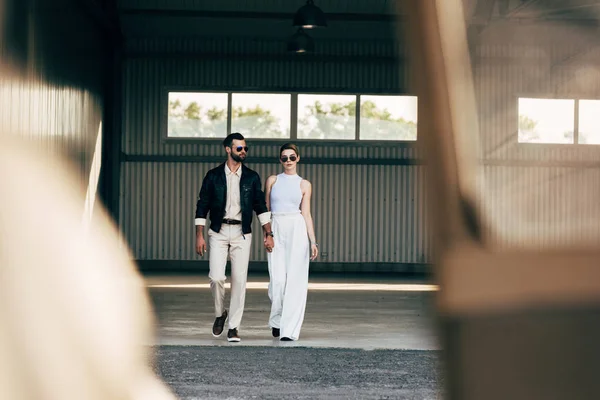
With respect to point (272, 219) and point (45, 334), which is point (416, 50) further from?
point (45, 334)

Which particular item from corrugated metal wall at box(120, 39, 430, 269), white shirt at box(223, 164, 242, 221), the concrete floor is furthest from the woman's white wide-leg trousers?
corrugated metal wall at box(120, 39, 430, 269)

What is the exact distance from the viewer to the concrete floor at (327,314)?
1009 centimetres

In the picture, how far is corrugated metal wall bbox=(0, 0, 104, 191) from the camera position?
38.2 feet

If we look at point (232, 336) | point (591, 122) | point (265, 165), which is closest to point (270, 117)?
point (265, 165)

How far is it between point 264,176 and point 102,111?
375 cm

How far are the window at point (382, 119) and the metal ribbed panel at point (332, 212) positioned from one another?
2.13 feet

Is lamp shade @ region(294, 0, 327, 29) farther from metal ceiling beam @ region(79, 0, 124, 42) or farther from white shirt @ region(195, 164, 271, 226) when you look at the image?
white shirt @ region(195, 164, 271, 226)

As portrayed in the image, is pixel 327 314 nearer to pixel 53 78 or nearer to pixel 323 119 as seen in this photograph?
pixel 53 78

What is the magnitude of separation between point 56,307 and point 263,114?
9966 mm

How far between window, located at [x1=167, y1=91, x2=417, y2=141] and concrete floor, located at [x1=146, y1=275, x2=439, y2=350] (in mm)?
3202

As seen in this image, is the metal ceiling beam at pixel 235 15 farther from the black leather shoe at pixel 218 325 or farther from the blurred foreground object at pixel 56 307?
the black leather shoe at pixel 218 325

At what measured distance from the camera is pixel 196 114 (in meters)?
21.4

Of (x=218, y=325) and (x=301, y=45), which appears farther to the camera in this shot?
(x=301, y=45)

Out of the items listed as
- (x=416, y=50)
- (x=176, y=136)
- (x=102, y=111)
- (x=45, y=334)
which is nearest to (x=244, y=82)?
(x=176, y=136)
